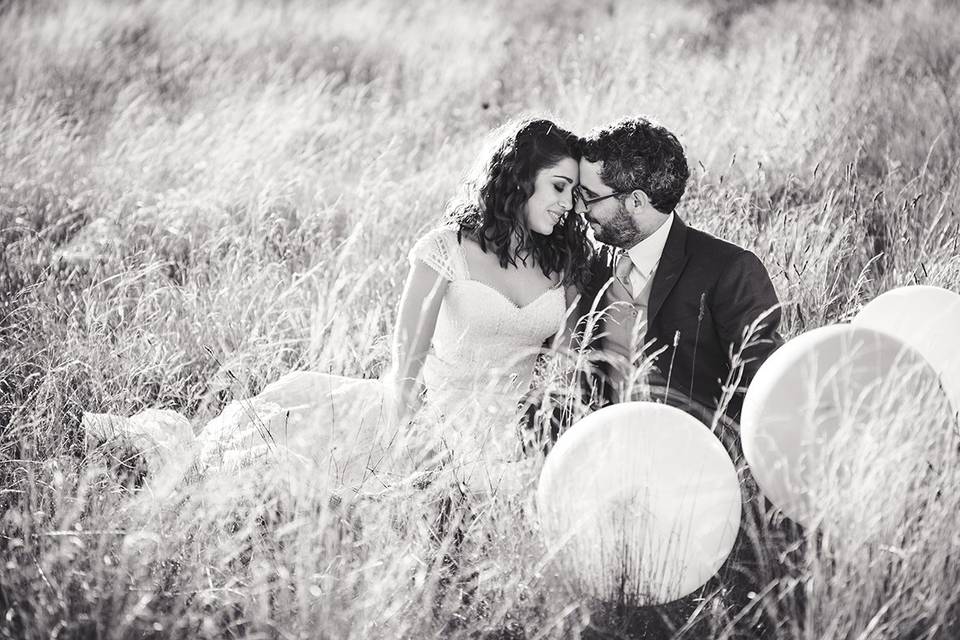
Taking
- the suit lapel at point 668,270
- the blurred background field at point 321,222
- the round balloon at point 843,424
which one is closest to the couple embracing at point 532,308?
the suit lapel at point 668,270

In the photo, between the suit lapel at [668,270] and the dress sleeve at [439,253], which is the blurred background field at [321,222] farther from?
the suit lapel at [668,270]

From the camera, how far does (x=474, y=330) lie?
143 inches

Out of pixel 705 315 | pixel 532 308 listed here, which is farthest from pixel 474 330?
pixel 705 315

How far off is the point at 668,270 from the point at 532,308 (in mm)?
572

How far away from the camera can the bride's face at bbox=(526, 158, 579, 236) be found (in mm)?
3486

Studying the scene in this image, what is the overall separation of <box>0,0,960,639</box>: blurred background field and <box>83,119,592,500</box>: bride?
0.54 ft

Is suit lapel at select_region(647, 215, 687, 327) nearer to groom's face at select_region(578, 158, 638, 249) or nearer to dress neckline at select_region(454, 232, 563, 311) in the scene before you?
groom's face at select_region(578, 158, 638, 249)

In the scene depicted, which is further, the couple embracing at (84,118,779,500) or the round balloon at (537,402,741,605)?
the couple embracing at (84,118,779,500)

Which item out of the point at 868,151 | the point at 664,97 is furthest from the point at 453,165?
the point at 868,151

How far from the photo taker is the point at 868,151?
5.37 m

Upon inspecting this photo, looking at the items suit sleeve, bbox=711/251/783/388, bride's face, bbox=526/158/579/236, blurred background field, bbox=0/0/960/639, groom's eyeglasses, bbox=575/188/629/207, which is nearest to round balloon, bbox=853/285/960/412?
suit sleeve, bbox=711/251/783/388

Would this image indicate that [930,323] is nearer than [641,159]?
Yes

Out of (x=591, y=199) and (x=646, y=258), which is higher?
(x=591, y=199)

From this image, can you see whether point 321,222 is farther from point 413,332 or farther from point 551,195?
point 551,195
